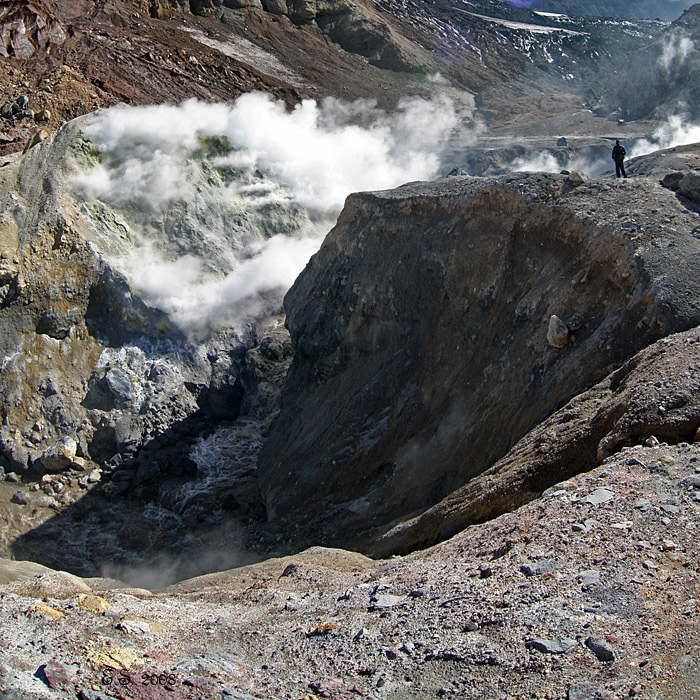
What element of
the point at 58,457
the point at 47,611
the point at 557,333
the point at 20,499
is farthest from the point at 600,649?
the point at 58,457

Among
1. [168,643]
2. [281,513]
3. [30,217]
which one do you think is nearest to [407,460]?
[281,513]

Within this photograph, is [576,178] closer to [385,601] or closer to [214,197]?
[385,601]

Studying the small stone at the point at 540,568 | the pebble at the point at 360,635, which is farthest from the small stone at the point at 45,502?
the small stone at the point at 540,568

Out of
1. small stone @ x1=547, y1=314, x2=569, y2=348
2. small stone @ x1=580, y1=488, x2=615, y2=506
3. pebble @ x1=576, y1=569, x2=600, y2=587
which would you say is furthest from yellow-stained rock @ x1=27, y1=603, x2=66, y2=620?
small stone @ x1=547, y1=314, x2=569, y2=348

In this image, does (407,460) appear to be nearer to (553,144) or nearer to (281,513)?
(281,513)

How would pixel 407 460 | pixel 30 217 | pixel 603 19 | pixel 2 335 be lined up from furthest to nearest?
pixel 603 19 → pixel 30 217 → pixel 2 335 → pixel 407 460

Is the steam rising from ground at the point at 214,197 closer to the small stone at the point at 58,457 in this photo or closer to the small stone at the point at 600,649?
the small stone at the point at 58,457

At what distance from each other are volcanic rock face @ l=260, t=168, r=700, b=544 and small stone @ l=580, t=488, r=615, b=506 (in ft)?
7.70

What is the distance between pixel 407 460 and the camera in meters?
10.1

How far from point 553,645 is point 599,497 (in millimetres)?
1629

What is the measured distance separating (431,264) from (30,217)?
401 inches

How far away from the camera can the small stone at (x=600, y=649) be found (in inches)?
144

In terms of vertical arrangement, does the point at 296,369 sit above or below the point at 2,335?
above

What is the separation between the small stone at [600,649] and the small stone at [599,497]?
1.49 m
